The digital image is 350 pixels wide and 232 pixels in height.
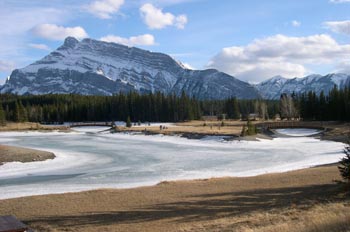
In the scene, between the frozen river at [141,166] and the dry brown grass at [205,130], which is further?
the dry brown grass at [205,130]

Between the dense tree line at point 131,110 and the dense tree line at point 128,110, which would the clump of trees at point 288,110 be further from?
the dense tree line at point 128,110

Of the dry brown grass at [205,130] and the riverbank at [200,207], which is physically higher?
the dry brown grass at [205,130]

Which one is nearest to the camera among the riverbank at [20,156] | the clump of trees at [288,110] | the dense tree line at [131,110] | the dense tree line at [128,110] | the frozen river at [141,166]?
the frozen river at [141,166]

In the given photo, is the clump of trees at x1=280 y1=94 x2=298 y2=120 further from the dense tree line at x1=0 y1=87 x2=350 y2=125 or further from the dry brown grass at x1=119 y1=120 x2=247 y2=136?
the dry brown grass at x1=119 y1=120 x2=247 y2=136

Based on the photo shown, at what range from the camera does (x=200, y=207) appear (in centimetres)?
2183

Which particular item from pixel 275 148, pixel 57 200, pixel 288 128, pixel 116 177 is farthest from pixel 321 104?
pixel 57 200

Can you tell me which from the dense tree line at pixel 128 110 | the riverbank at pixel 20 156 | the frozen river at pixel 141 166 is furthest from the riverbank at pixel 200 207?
the dense tree line at pixel 128 110

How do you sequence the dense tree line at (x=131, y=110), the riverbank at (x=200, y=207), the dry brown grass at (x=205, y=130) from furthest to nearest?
the dense tree line at (x=131, y=110) → the dry brown grass at (x=205, y=130) → the riverbank at (x=200, y=207)

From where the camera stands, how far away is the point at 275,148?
5938cm

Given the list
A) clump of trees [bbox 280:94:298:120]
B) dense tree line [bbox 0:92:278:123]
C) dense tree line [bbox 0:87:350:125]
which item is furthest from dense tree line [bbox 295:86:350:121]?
dense tree line [bbox 0:92:278:123]

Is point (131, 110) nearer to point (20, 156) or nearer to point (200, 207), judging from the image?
point (20, 156)

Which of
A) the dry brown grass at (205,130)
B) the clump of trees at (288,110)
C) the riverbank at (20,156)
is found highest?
the clump of trees at (288,110)

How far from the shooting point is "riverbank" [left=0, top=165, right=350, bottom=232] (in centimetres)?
1712

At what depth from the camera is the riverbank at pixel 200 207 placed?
1712 centimetres
